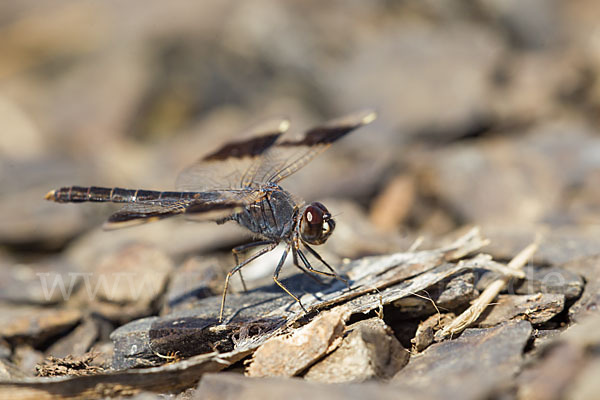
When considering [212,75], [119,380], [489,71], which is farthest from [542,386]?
[212,75]

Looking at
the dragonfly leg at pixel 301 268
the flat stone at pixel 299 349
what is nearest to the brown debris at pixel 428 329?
the flat stone at pixel 299 349

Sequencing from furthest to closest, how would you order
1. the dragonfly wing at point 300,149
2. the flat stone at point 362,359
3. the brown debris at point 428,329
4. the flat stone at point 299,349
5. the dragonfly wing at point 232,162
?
the dragonfly wing at point 232,162 → the dragonfly wing at point 300,149 → the brown debris at point 428,329 → the flat stone at point 299,349 → the flat stone at point 362,359

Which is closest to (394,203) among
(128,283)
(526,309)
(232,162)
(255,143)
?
(255,143)

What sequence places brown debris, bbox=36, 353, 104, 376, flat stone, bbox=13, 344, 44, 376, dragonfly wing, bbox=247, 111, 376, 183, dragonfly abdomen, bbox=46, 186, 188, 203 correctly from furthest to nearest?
dragonfly abdomen, bbox=46, 186, 188, 203
dragonfly wing, bbox=247, 111, 376, 183
flat stone, bbox=13, 344, 44, 376
brown debris, bbox=36, 353, 104, 376

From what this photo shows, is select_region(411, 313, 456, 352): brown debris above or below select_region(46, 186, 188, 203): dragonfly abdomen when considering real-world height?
below

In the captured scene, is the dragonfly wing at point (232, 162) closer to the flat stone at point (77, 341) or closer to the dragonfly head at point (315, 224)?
the dragonfly head at point (315, 224)

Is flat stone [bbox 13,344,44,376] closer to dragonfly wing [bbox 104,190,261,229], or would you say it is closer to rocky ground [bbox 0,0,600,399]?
rocky ground [bbox 0,0,600,399]

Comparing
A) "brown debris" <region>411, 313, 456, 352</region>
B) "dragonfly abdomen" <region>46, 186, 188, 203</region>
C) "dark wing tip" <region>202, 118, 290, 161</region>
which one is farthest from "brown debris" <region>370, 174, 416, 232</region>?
"dragonfly abdomen" <region>46, 186, 188, 203</region>
